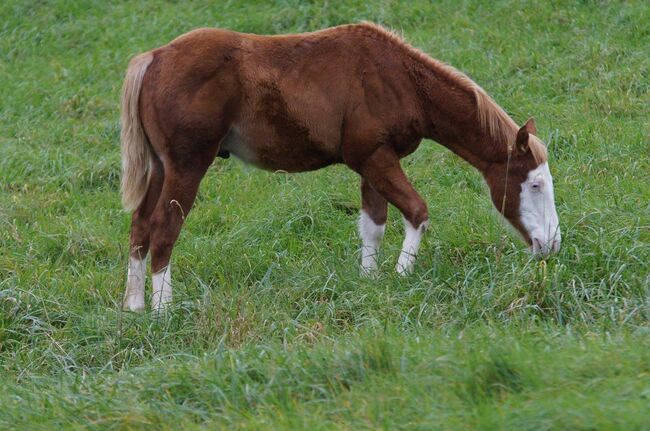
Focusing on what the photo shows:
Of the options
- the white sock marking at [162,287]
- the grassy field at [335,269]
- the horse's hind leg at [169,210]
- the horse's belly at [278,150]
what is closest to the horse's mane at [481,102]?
the grassy field at [335,269]

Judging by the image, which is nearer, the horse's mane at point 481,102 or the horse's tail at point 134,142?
the horse's tail at point 134,142

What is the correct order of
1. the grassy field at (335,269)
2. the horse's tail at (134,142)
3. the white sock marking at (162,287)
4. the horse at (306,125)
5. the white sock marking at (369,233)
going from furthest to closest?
the white sock marking at (369,233)
the horse's tail at (134,142)
the horse at (306,125)
the white sock marking at (162,287)
the grassy field at (335,269)

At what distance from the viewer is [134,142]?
677 centimetres

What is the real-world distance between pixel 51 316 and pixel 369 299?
76.3 inches

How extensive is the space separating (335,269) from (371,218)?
33.4 inches

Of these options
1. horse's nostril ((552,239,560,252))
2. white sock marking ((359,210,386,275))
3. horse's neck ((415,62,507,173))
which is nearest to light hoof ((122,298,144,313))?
white sock marking ((359,210,386,275))

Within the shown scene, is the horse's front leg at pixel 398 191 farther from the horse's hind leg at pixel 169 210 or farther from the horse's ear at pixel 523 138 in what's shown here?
the horse's hind leg at pixel 169 210

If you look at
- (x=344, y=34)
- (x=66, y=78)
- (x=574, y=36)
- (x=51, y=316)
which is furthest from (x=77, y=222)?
(x=574, y=36)

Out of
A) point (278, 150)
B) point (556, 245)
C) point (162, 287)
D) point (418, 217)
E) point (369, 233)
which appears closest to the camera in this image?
point (556, 245)

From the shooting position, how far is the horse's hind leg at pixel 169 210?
662 cm

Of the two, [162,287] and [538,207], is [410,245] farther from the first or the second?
[162,287]

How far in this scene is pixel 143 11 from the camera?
43.0 feet

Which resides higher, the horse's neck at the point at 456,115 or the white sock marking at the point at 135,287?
the horse's neck at the point at 456,115

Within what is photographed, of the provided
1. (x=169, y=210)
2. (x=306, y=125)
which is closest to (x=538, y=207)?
(x=306, y=125)
